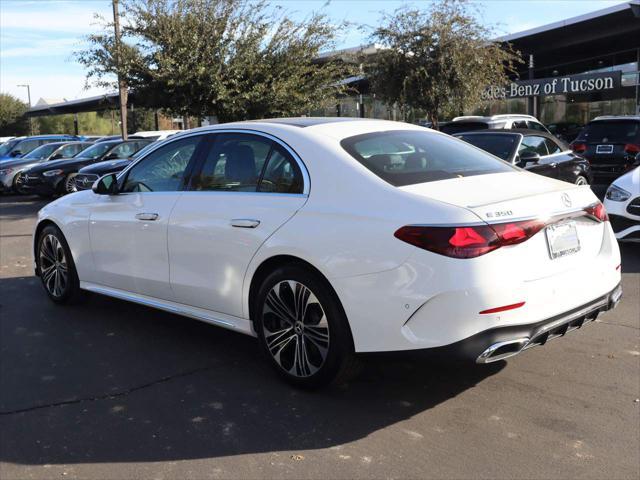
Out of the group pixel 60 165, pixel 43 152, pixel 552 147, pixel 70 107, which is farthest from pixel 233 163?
pixel 70 107

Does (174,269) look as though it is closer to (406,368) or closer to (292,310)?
(292,310)

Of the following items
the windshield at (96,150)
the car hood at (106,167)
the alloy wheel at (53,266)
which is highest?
the windshield at (96,150)

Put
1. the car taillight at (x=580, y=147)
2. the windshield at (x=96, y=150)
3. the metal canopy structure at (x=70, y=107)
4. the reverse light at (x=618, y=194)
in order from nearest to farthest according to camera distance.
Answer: the reverse light at (x=618, y=194)
the car taillight at (x=580, y=147)
the windshield at (x=96, y=150)
the metal canopy structure at (x=70, y=107)

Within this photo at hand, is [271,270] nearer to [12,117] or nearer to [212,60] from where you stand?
[212,60]

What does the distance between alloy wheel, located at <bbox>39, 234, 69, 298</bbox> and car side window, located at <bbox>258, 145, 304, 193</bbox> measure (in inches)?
104

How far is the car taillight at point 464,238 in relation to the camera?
10.7ft

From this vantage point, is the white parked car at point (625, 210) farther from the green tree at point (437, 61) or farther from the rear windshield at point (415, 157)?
the green tree at point (437, 61)

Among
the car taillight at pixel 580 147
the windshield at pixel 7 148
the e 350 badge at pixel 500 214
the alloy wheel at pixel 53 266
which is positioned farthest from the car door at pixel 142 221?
the windshield at pixel 7 148

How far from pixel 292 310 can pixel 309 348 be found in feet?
0.82

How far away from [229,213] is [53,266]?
8.80 feet

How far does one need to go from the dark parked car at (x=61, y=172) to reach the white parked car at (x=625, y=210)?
38.0 feet

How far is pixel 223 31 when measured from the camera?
47.9 ft

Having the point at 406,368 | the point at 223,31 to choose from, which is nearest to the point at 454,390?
the point at 406,368

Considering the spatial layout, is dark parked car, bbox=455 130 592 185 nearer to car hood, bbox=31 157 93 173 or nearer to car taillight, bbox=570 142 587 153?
car taillight, bbox=570 142 587 153
